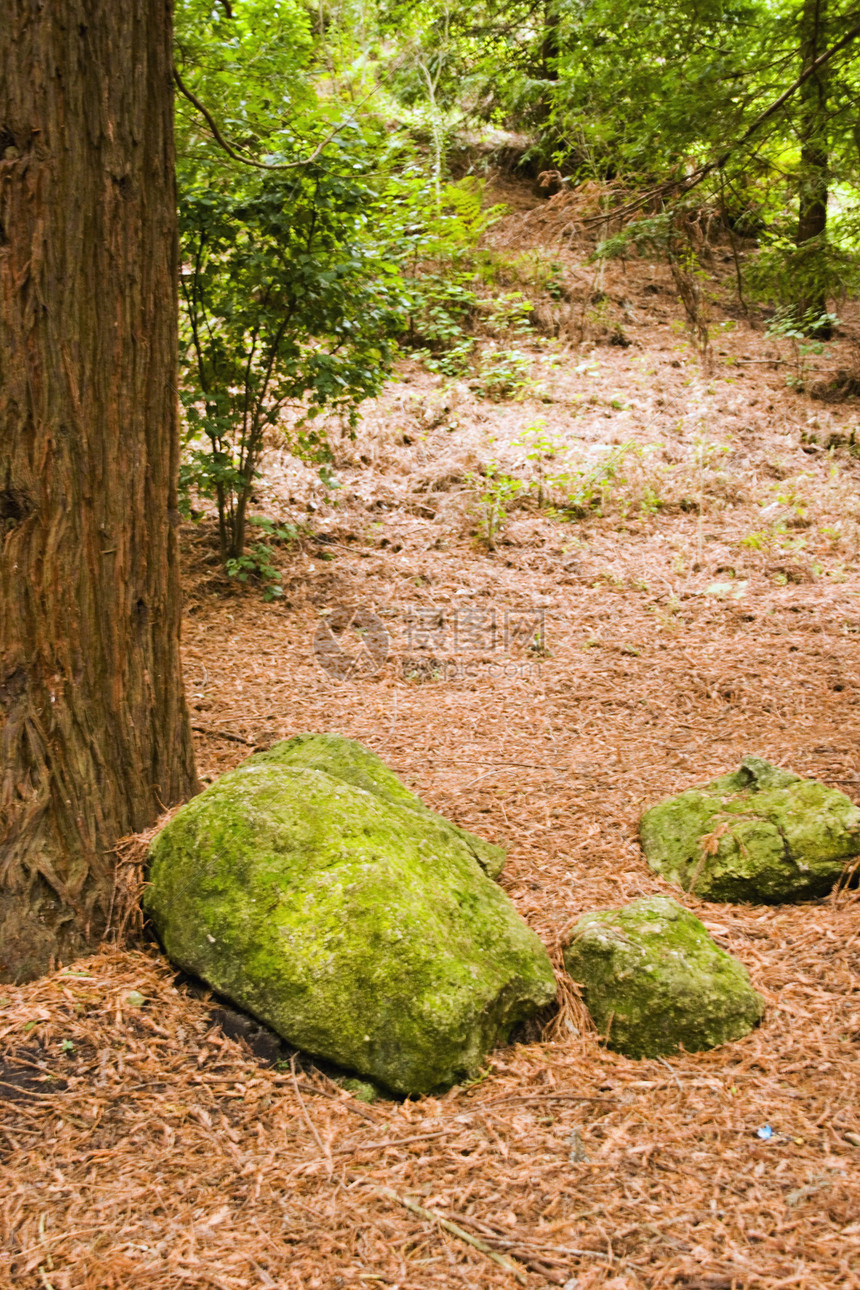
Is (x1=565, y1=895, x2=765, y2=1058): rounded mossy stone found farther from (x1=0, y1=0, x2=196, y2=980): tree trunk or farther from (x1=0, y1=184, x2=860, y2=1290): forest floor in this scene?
(x1=0, y1=0, x2=196, y2=980): tree trunk

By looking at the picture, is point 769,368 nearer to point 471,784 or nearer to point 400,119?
point 400,119

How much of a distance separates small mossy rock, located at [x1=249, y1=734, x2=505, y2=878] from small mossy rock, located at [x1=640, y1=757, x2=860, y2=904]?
0.74m

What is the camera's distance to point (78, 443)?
2.47m

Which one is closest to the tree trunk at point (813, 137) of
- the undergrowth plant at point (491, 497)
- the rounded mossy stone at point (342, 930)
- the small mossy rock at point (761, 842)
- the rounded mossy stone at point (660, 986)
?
the undergrowth plant at point (491, 497)

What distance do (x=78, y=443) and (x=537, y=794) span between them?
2.65 meters

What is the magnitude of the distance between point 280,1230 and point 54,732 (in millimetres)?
1461

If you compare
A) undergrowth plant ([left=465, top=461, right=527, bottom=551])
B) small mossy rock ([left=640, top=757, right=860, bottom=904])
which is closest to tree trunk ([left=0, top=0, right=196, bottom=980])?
small mossy rock ([left=640, top=757, right=860, bottom=904])

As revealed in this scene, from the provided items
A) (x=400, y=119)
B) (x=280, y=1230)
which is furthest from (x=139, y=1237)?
(x=400, y=119)

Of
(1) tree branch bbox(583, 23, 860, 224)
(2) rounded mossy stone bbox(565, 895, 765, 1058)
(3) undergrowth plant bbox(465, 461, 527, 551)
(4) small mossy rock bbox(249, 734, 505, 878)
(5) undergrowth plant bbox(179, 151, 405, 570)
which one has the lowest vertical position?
(2) rounded mossy stone bbox(565, 895, 765, 1058)

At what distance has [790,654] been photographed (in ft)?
18.3

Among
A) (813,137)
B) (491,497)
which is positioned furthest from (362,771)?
(491,497)

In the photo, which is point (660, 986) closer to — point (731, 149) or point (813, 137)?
point (731, 149)

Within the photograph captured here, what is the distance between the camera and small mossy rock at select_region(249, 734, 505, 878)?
324 cm

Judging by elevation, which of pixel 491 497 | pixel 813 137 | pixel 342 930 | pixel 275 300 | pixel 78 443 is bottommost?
pixel 342 930
